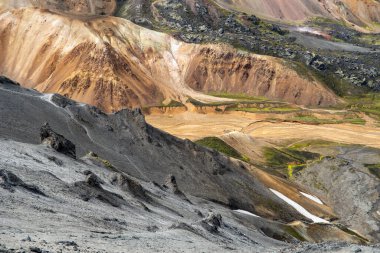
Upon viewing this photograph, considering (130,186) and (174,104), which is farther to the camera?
(174,104)

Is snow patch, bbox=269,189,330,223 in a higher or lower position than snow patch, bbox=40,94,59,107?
lower

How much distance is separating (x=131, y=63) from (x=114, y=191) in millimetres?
103420

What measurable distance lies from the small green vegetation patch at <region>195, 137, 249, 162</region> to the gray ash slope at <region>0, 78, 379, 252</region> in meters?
16.9

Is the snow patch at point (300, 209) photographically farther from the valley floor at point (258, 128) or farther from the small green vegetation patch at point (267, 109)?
the small green vegetation patch at point (267, 109)

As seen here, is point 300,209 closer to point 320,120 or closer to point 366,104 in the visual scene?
point 320,120

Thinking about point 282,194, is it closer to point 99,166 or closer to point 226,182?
point 226,182

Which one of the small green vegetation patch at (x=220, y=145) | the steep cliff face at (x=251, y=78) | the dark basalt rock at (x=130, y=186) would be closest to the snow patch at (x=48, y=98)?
the dark basalt rock at (x=130, y=186)

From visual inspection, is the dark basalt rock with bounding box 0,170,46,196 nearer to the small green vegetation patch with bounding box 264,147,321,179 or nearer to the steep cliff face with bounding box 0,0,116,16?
the small green vegetation patch with bounding box 264,147,321,179

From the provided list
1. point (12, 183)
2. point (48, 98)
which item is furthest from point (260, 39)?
point (12, 183)

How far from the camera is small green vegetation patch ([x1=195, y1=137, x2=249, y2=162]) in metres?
86.8

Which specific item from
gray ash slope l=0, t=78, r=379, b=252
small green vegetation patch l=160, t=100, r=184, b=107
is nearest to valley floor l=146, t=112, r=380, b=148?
small green vegetation patch l=160, t=100, r=184, b=107

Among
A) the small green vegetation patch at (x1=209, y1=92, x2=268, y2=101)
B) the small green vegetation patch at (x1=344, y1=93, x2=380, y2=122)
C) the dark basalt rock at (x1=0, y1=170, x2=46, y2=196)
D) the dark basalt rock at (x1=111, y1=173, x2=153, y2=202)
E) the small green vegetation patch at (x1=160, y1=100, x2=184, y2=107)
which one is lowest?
the small green vegetation patch at (x1=160, y1=100, x2=184, y2=107)

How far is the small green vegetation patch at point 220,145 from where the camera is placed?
3418 inches

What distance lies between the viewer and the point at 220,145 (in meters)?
88.1
